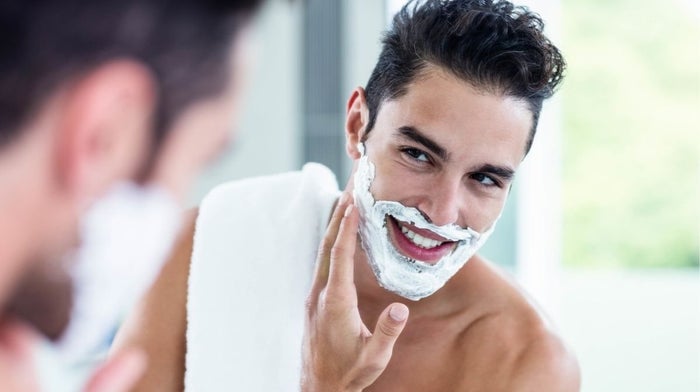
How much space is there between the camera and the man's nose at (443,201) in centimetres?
94

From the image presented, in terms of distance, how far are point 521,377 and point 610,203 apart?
295 centimetres

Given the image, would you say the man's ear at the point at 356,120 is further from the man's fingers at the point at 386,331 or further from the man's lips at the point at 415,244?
the man's fingers at the point at 386,331

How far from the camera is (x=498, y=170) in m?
0.95

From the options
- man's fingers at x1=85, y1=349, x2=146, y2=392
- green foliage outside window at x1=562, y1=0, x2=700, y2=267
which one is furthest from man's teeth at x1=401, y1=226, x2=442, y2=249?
green foliage outside window at x1=562, y1=0, x2=700, y2=267

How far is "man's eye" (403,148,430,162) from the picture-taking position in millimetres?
964

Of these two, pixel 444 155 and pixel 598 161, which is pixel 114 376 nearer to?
pixel 444 155

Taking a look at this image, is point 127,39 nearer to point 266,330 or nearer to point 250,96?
point 250,96

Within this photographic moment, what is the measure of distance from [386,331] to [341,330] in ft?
0.24

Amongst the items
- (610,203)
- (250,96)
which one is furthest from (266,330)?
(610,203)

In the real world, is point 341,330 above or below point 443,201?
below

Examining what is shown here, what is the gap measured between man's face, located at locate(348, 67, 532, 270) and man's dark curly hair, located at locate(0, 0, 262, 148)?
630 mm

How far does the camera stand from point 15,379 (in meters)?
0.33

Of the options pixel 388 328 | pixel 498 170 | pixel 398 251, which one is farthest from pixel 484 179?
pixel 388 328

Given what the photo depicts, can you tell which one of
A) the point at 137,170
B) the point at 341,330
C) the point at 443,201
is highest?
the point at 137,170
